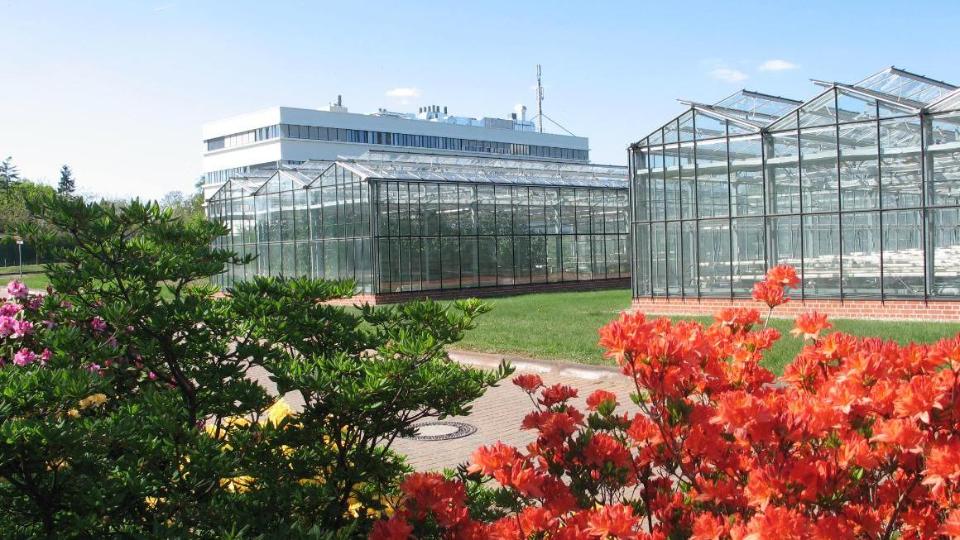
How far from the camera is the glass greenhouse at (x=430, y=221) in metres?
27.2

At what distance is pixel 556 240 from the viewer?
32.3 m

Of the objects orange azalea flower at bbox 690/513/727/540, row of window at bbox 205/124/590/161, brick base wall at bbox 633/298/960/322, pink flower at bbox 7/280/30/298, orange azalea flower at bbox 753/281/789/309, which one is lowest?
brick base wall at bbox 633/298/960/322

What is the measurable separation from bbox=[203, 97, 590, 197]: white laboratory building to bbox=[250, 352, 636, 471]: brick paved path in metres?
48.8

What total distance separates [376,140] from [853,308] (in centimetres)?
5436

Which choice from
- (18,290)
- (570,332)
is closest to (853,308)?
(570,332)

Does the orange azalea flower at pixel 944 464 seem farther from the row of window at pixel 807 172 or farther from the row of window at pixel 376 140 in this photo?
the row of window at pixel 376 140

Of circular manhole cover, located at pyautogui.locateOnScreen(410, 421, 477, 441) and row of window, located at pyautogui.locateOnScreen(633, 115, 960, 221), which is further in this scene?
row of window, located at pyautogui.locateOnScreen(633, 115, 960, 221)

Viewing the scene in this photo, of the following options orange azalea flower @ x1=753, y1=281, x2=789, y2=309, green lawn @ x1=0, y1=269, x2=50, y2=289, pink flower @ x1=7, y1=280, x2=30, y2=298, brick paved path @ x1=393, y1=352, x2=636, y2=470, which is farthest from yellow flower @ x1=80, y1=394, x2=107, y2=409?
green lawn @ x1=0, y1=269, x2=50, y2=289

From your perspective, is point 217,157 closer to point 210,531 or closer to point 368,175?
point 368,175

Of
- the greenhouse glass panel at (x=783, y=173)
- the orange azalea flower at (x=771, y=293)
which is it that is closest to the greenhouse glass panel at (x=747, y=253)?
the greenhouse glass panel at (x=783, y=173)

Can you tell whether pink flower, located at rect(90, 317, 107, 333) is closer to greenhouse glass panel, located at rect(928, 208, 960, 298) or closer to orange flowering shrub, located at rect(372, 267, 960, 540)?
orange flowering shrub, located at rect(372, 267, 960, 540)

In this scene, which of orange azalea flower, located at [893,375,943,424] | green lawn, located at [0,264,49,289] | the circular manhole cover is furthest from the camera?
green lawn, located at [0,264,49,289]

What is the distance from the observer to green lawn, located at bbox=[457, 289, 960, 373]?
43.2 feet

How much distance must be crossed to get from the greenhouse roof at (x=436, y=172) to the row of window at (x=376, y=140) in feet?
113
